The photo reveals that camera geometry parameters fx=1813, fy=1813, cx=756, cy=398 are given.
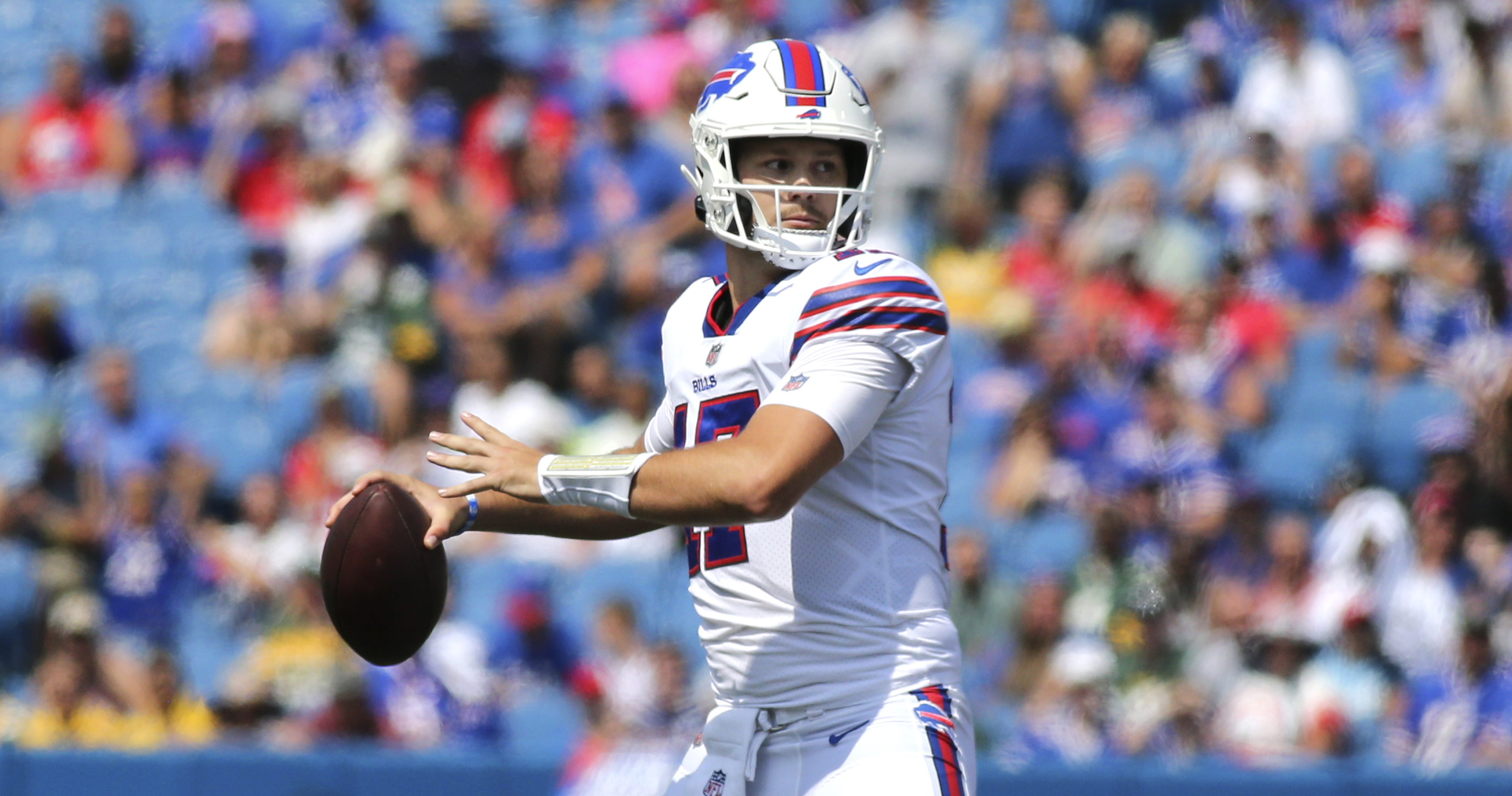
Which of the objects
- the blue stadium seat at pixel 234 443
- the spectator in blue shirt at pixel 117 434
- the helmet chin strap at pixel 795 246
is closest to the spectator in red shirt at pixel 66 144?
the spectator in blue shirt at pixel 117 434

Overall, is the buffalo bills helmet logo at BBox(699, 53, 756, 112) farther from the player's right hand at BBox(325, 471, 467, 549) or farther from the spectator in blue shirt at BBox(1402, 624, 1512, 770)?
the spectator in blue shirt at BBox(1402, 624, 1512, 770)

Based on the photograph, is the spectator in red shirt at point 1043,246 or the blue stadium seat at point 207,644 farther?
the spectator in red shirt at point 1043,246

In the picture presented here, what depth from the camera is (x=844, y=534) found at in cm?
348

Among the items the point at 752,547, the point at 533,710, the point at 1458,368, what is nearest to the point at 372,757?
the point at 533,710

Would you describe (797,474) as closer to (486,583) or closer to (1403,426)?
(486,583)

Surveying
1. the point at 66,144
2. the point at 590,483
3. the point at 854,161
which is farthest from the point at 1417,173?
the point at 66,144

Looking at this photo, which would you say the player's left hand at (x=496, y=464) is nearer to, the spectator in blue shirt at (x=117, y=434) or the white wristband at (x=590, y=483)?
the white wristband at (x=590, y=483)

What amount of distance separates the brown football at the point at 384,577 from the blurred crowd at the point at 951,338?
3289mm

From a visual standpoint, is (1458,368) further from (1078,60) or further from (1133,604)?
(1078,60)

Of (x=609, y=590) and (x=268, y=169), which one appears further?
(x=268, y=169)

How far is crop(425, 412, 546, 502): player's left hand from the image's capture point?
328 cm

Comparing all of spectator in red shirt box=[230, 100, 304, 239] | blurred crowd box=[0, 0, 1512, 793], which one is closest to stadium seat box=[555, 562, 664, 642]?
blurred crowd box=[0, 0, 1512, 793]

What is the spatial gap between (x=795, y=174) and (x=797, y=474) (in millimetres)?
809

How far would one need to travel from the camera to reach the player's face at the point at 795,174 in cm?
368
